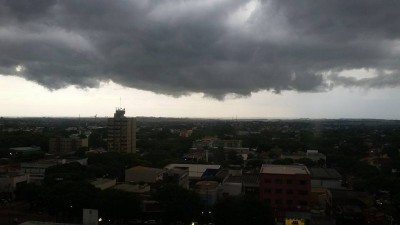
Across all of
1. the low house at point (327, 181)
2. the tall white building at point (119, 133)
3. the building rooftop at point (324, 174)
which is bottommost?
the low house at point (327, 181)

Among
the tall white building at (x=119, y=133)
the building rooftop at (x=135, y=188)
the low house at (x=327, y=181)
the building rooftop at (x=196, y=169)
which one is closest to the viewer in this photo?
the building rooftop at (x=135, y=188)

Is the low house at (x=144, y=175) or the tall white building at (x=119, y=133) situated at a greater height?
the tall white building at (x=119, y=133)

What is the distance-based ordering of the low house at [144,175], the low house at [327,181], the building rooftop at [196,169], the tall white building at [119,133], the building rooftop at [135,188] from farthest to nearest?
the tall white building at [119,133], the building rooftop at [196,169], the low house at [327,181], the low house at [144,175], the building rooftop at [135,188]

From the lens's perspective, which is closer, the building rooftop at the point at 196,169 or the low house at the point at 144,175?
the low house at the point at 144,175

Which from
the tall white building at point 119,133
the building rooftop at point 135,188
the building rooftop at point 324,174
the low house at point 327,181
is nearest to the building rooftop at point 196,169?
the building rooftop at point 324,174

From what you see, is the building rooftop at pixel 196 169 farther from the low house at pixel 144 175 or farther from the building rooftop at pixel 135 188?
the building rooftop at pixel 135 188

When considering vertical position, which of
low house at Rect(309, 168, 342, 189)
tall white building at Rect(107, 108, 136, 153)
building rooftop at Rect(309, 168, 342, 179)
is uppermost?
tall white building at Rect(107, 108, 136, 153)

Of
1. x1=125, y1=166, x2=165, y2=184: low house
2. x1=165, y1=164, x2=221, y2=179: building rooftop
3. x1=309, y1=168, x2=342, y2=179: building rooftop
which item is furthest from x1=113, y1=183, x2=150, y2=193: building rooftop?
x1=309, y1=168, x2=342, y2=179: building rooftop

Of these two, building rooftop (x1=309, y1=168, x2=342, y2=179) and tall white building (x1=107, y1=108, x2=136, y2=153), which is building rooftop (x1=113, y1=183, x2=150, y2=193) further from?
tall white building (x1=107, y1=108, x2=136, y2=153)

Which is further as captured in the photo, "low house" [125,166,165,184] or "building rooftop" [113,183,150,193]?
"low house" [125,166,165,184]

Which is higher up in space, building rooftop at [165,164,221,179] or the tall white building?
the tall white building

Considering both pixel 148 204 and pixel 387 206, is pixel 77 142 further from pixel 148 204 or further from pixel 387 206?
pixel 387 206

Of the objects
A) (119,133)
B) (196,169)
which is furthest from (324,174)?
(119,133)
